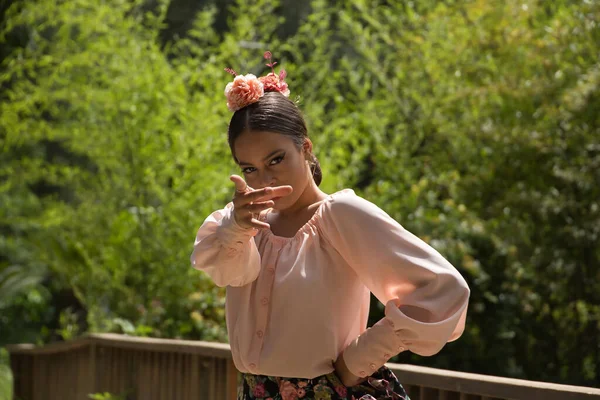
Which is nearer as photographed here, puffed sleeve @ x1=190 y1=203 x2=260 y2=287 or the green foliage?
puffed sleeve @ x1=190 y1=203 x2=260 y2=287

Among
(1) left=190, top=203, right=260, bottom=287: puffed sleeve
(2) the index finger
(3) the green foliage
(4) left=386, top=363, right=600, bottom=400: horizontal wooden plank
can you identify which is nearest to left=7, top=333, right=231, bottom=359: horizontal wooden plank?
(4) left=386, top=363, right=600, bottom=400: horizontal wooden plank

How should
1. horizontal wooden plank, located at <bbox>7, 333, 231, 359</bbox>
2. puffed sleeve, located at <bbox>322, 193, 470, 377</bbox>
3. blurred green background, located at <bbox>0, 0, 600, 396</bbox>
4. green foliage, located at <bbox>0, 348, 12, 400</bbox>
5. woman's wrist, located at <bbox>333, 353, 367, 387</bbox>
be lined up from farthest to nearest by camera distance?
green foliage, located at <bbox>0, 348, 12, 400</bbox>
blurred green background, located at <bbox>0, 0, 600, 396</bbox>
horizontal wooden plank, located at <bbox>7, 333, 231, 359</bbox>
woman's wrist, located at <bbox>333, 353, 367, 387</bbox>
puffed sleeve, located at <bbox>322, 193, 470, 377</bbox>

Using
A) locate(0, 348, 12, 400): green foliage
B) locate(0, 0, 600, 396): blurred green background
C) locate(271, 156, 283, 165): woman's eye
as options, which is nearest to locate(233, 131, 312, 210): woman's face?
locate(271, 156, 283, 165): woman's eye

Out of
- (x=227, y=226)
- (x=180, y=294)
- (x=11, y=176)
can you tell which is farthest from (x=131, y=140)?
(x=227, y=226)

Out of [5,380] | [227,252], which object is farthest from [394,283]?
[5,380]

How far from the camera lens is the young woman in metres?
2.01

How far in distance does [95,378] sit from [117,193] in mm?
2307

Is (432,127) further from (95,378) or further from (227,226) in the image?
(227,226)

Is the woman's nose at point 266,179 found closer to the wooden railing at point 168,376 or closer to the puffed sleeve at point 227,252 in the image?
the puffed sleeve at point 227,252

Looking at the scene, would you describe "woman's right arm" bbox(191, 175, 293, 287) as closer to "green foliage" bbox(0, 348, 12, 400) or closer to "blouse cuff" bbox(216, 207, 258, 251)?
"blouse cuff" bbox(216, 207, 258, 251)

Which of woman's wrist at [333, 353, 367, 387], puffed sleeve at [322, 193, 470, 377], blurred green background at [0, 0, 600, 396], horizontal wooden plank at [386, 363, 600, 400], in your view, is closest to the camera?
puffed sleeve at [322, 193, 470, 377]

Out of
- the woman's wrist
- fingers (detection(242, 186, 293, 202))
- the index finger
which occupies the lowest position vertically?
the woman's wrist

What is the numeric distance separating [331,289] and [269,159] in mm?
333

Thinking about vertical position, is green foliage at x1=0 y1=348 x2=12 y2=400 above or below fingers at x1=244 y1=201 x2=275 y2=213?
below
